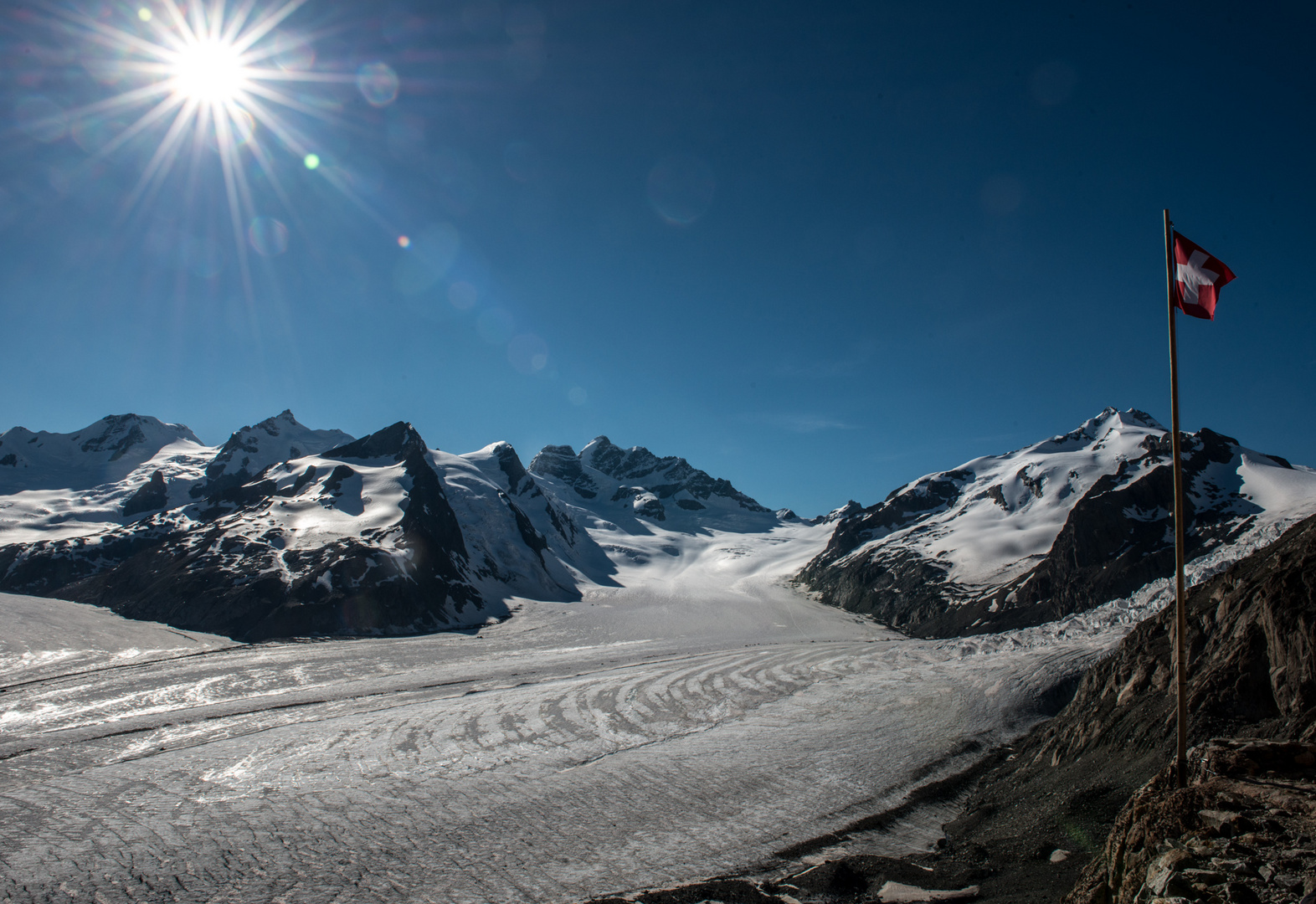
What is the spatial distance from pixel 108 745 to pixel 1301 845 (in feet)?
118

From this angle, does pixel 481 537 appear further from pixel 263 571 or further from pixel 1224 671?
pixel 1224 671

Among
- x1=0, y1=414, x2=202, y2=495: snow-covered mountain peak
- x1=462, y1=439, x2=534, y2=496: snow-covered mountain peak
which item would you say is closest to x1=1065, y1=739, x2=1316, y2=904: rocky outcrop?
x1=462, y1=439, x2=534, y2=496: snow-covered mountain peak

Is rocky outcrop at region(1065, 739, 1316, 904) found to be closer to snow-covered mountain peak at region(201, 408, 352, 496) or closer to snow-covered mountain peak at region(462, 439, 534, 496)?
snow-covered mountain peak at region(462, 439, 534, 496)

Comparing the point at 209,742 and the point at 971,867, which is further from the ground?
the point at 971,867

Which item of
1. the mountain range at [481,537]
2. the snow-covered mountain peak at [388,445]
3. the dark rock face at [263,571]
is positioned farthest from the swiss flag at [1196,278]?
the snow-covered mountain peak at [388,445]

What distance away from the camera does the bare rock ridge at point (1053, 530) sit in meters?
62.5

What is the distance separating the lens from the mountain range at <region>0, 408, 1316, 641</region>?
63750 mm

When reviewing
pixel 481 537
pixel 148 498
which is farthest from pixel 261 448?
pixel 481 537

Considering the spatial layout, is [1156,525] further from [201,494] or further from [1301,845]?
[201,494]

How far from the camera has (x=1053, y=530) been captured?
86375 mm

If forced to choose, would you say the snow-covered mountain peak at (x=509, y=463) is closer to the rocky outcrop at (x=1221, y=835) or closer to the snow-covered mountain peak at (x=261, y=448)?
the snow-covered mountain peak at (x=261, y=448)

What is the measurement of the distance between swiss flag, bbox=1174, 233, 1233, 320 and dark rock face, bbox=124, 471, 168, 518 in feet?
561

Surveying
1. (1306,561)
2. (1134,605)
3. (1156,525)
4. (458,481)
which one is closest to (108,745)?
(1306,561)

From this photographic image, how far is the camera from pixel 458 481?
4894 inches
